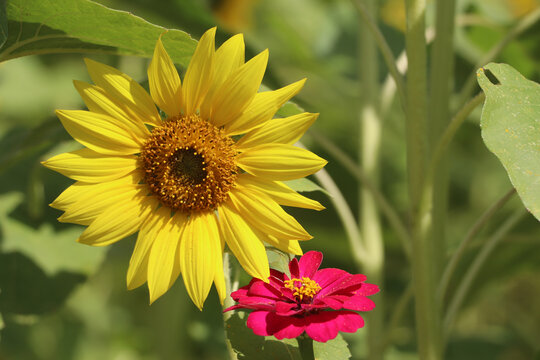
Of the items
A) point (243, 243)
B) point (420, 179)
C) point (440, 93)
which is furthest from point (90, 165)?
point (440, 93)

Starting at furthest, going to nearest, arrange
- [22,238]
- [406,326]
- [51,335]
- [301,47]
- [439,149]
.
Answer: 1. [301,47]
2. [51,335]
3. [406,326]
4. [22,238]
5. [439,149]

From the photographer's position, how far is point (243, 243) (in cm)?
47

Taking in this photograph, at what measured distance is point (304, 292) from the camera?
0.44m

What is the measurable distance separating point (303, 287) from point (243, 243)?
0.18 ft

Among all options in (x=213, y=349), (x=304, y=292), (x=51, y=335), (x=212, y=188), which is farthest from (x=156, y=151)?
(x=51, y=335)

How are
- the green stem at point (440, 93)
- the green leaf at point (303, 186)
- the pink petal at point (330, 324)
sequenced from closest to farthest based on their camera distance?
1. the pink petal at point (330, 324)
2. the green leaf at point (303, 186)
3. the green stem at point (440, 93)

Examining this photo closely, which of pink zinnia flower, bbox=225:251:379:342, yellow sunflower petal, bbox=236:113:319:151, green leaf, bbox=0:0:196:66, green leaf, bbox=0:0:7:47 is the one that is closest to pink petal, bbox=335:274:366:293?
pink zinnia flower, bbox=225:251:379:342

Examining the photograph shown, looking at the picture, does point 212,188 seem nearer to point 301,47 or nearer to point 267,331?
point 267,331

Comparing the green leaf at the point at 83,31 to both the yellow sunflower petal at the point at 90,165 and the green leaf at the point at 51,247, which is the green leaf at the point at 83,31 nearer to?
the yellow sunflower petal at the point at 90,165

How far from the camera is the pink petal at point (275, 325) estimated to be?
41cm

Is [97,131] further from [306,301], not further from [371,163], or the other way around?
[371,163]

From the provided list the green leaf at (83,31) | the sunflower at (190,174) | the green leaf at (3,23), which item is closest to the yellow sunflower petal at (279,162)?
the sunflower at (190,174)

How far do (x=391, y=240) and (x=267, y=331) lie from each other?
949 mm

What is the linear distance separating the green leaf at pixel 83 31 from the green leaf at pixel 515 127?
0.78 feet
